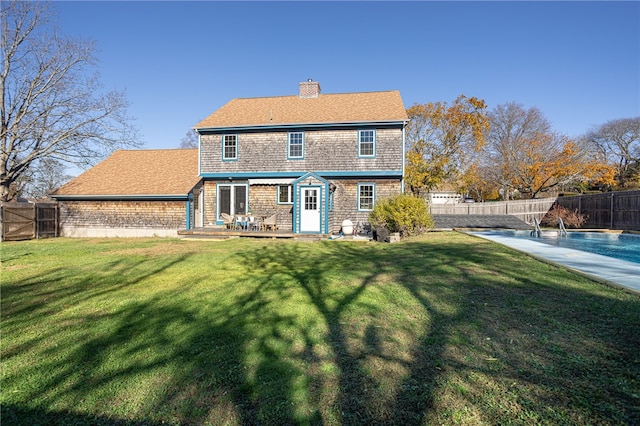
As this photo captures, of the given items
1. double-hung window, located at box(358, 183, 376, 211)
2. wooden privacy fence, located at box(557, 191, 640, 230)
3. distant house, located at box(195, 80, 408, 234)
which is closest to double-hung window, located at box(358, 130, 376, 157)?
distant house, located at box(195, 80, 408, 234)

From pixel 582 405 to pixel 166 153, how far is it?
25.7 meters

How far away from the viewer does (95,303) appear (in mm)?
5906

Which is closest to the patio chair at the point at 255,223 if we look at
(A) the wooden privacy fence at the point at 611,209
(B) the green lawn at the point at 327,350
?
(B) the green lawn at the point at 327,350

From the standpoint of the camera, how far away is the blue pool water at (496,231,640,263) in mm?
11594

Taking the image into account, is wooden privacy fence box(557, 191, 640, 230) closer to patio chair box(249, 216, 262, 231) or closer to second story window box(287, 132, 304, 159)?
second story window box(287, 132, 304, 159)

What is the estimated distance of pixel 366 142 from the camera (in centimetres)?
1833

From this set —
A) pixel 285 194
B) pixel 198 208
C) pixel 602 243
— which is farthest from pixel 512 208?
pixel 198 208

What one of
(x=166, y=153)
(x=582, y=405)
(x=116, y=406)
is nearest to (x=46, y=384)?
(x=116, y=406)

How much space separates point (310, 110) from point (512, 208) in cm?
2009

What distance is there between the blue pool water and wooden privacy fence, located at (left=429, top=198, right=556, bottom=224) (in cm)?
1082

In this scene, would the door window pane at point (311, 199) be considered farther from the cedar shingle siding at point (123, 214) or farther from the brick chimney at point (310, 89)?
the brick chimney at point (310, 89)

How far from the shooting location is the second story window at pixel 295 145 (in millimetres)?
19047

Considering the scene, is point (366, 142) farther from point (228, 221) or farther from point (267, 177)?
point (228, 221)

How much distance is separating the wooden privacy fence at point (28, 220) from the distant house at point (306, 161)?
29.1 feet
